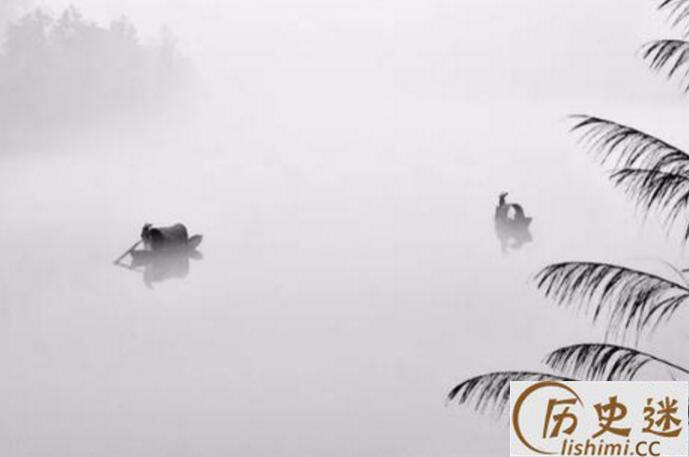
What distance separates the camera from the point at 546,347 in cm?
1797

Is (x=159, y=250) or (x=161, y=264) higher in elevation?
(x=159, y=250)

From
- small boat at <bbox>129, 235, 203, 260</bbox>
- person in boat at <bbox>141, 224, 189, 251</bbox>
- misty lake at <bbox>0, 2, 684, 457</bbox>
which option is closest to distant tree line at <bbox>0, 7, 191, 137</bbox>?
misty lake at <bbox>0, 2, 684, 457</bbox>

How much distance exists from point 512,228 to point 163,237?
1342cm

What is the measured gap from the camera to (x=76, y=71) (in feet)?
230

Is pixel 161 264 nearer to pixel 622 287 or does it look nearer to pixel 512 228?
pixel 512 228

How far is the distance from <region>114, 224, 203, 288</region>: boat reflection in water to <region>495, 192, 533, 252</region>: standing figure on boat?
38.6 feet

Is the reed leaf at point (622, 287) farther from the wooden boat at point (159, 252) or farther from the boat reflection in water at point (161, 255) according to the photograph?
A: the wooden boat at point (159, 252)

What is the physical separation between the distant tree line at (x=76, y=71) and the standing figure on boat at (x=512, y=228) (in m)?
47.4

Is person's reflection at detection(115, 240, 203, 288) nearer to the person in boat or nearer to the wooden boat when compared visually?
the wooden boat

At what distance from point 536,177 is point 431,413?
102ft

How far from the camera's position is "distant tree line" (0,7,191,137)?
Result: 6412 cm

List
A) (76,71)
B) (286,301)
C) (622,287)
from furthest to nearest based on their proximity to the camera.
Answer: (76,71)
(286,301)
(622,287)

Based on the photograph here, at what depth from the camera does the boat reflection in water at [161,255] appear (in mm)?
26297

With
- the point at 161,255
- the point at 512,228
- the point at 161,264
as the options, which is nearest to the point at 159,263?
the point at 161,264
